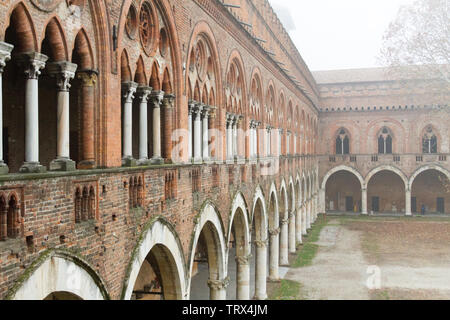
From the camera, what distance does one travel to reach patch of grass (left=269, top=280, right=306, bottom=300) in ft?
58.9

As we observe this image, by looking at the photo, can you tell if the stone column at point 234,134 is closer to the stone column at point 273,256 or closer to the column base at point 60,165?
the stone column at point 273,256

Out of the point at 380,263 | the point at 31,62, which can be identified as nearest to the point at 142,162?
the point at 31,62

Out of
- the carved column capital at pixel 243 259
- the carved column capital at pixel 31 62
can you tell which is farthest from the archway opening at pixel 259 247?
the carved column capital at pixel 31 62

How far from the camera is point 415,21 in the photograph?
862 inches

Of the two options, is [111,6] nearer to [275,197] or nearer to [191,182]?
[191,182]

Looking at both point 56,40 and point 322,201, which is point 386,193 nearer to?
point 322,201

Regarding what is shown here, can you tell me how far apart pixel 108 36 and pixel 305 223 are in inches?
1033

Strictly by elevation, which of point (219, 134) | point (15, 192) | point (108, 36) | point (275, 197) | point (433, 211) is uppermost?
point (108, 36)

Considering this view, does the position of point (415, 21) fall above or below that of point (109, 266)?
above

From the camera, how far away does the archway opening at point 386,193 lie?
3988 cm

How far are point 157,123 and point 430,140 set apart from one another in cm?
3404

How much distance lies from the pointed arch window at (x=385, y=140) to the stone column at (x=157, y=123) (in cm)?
3362

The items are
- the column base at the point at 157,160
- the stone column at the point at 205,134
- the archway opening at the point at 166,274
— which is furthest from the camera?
the stone column at the point at 205,134
